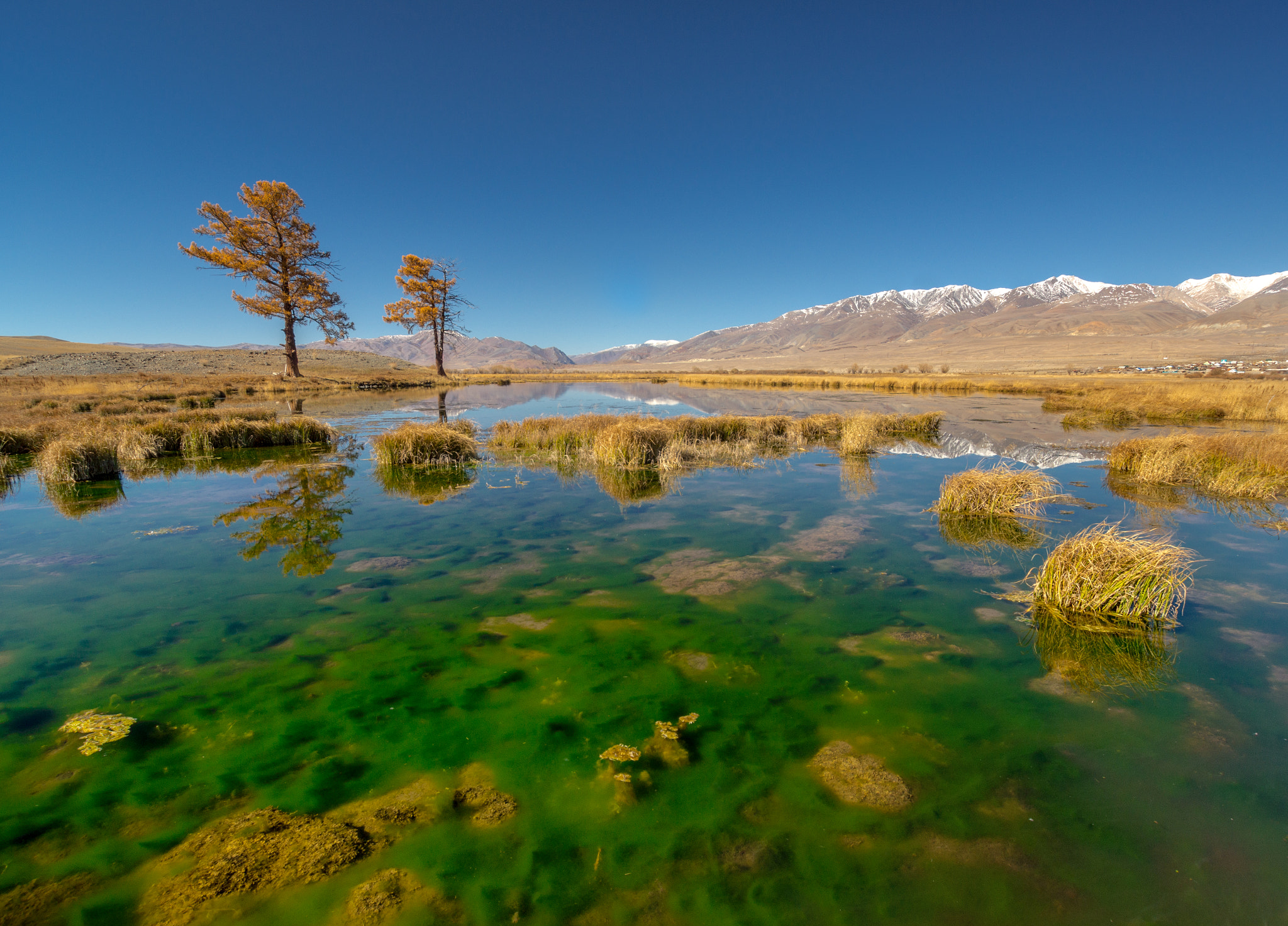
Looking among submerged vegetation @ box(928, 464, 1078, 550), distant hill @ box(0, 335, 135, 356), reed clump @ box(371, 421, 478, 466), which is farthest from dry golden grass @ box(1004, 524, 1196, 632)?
distant hill @ box(0, 335, 135, 356)

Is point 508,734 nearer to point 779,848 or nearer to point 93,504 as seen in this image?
point 779,848

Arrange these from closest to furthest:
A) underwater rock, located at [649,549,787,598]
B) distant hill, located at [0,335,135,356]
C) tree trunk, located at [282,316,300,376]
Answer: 1. underwater rock, located at [649,549,787,598]
2. tree trunk, located at [282,316,300,376]
3. distant hill, located at [0,335,135,356]

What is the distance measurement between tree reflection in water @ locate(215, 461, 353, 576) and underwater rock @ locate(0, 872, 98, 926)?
425 centimetres

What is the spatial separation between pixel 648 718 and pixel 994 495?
8.14m

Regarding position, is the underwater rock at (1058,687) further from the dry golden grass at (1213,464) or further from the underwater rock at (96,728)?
the dry golden grass at (1213,464)

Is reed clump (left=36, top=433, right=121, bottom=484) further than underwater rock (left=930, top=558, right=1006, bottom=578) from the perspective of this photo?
Yes

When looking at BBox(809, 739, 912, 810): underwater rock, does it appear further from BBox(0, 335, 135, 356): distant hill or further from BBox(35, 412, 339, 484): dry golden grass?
BBox(0, 335, 135, 356): distant hill

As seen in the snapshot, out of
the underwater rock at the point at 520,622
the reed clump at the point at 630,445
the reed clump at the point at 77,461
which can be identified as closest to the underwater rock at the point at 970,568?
the underwater rock at the point at 520,622

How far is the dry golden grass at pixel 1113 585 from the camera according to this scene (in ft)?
17.5

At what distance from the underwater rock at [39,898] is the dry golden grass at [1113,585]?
7597mm

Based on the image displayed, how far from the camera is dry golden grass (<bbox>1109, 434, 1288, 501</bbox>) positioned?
34.9ft

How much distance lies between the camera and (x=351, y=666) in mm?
4551

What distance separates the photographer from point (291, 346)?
108 feet

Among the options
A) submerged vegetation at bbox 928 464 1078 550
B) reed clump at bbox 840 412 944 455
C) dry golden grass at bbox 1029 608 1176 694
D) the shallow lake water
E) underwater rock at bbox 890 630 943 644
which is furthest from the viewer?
reed clump at bbox 840 412 944 455
